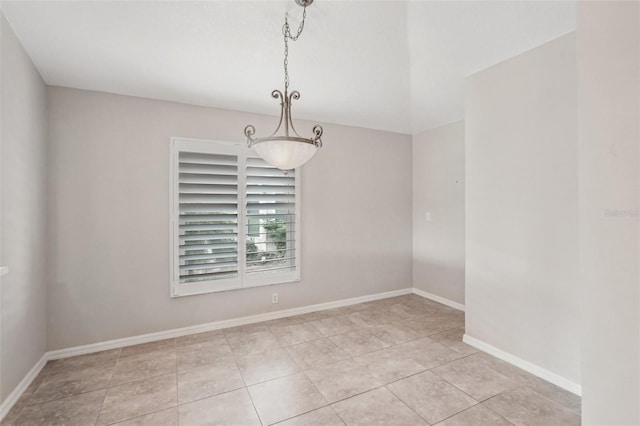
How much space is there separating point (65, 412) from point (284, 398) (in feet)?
4.75

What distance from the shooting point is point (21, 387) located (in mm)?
2225

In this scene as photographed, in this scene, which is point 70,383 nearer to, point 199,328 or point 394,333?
point 199,328

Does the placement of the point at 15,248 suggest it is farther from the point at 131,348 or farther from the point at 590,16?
the point at 590,16

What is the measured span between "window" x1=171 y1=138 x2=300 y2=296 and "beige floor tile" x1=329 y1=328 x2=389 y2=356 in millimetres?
998

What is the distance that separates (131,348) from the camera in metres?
2.98

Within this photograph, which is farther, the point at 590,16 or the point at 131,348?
the point at 131,348

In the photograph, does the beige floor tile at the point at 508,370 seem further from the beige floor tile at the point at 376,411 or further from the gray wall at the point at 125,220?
the gray wall at the point at 125,220

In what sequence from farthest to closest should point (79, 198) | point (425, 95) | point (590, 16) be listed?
point (425, 95)
point (79, 198)
point (590, 16)

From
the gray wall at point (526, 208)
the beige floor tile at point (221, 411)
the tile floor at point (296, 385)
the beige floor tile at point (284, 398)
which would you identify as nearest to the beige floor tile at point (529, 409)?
the tile floor at point (296, 385)

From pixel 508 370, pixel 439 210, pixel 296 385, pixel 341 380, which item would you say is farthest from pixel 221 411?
pixel 439 210

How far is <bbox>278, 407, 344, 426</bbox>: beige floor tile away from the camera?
6.29 ft

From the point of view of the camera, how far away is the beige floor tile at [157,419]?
1.93 m

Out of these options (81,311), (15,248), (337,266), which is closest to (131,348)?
(81,311)

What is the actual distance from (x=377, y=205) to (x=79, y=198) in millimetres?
3463
